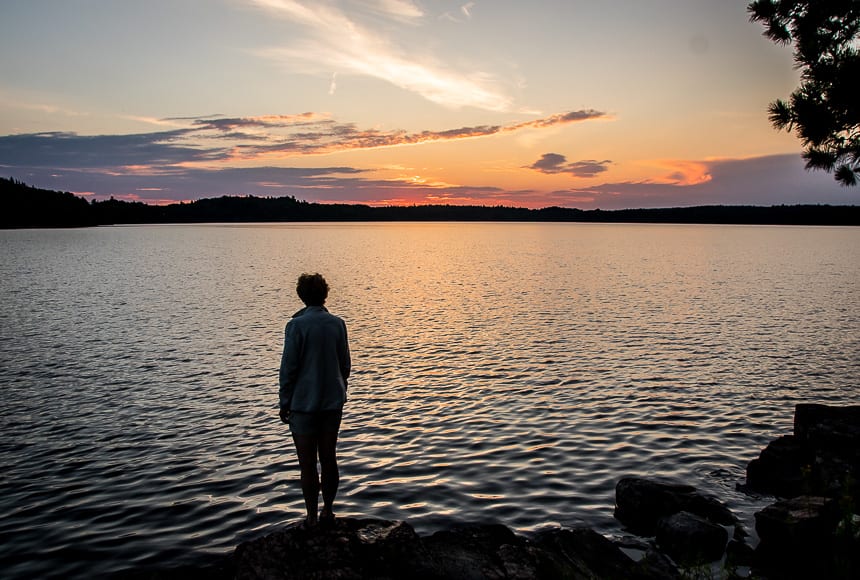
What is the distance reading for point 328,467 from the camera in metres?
9.23

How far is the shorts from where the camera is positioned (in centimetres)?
870

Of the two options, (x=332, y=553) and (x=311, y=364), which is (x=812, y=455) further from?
(x=311, y=364)

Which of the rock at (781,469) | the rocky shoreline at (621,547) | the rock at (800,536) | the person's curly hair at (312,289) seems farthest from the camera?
the rock at (781,469)

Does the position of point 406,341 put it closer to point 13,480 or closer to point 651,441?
point 651,441

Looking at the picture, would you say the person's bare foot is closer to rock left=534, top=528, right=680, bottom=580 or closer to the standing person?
the standing person

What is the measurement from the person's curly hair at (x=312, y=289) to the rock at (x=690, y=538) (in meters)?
7.36

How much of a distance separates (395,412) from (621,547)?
9.09 m

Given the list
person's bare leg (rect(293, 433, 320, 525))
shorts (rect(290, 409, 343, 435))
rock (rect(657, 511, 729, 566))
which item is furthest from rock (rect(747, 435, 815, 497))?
shorts (rect(290, 409, 343, 435))

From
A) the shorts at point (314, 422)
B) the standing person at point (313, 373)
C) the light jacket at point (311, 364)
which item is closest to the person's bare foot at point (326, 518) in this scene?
the standing person at point (313, 373)

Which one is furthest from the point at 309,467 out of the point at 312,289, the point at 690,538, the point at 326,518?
the point at 690,538

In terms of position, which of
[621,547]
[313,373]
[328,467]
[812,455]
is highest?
[313,373]

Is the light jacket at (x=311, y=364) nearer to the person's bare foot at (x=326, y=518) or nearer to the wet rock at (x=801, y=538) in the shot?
the person's bare foot at (x=326, y=518)

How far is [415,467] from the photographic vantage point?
1425cm

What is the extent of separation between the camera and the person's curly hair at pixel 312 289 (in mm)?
8695
